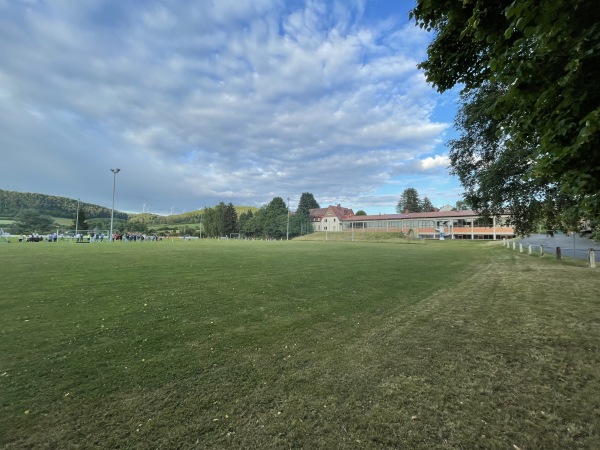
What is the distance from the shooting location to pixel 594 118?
2898mm

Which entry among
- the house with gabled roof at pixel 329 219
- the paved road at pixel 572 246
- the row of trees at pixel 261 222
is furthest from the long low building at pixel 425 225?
the paved road at pixel 572 246

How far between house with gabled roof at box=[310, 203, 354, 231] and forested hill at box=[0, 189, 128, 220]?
9337cm

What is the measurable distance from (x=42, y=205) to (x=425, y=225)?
172500mm

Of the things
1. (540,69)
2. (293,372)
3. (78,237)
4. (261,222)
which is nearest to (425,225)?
(261,222)

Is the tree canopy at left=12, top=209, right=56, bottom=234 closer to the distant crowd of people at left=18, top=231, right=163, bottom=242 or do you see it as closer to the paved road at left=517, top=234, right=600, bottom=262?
the distant crowd of people at left=18, top=231, right=163, bottom=242

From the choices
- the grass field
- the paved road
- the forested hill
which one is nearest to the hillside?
the forested hill

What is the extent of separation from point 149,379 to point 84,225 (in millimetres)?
98886

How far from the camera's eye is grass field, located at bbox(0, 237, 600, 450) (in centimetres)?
293

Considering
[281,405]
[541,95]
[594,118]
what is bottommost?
[281,405]

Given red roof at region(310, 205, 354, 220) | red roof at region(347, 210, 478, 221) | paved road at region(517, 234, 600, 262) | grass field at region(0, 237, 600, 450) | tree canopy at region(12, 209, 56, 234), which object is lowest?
grass field at region(0, 237, 600, 450)

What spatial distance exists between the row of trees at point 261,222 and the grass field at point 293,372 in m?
88.6

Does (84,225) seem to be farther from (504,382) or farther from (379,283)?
(504,382)

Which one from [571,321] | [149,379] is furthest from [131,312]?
[571,321]

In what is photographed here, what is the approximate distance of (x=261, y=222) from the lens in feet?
366
